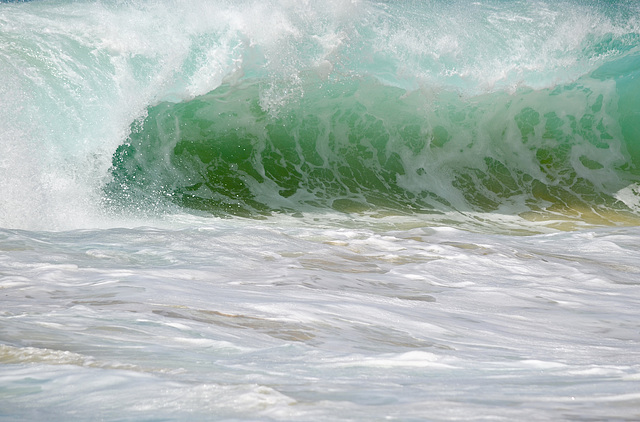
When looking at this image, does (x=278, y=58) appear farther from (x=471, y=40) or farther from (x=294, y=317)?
(x=294, y=317)

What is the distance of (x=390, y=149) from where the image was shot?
336 inches

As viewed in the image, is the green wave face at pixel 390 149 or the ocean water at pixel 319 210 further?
the green wave face at pixel 390 149

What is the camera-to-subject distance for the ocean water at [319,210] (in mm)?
1347

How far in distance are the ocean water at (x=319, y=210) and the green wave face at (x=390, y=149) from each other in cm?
3

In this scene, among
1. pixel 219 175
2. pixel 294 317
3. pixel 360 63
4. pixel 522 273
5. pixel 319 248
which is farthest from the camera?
pixel 360 63

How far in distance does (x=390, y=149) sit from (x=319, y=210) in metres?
1.91

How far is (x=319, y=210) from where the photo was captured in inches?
282

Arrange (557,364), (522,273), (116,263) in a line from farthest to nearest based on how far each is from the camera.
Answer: (522,273), (116,263), (557,364)

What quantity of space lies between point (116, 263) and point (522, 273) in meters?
2.18

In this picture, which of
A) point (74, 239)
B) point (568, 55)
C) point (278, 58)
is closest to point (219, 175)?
point (278, 58)

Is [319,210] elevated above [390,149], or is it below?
below

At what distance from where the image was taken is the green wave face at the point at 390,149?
7.61m

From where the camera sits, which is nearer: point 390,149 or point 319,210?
point 319,210

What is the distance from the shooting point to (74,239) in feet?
12.7
